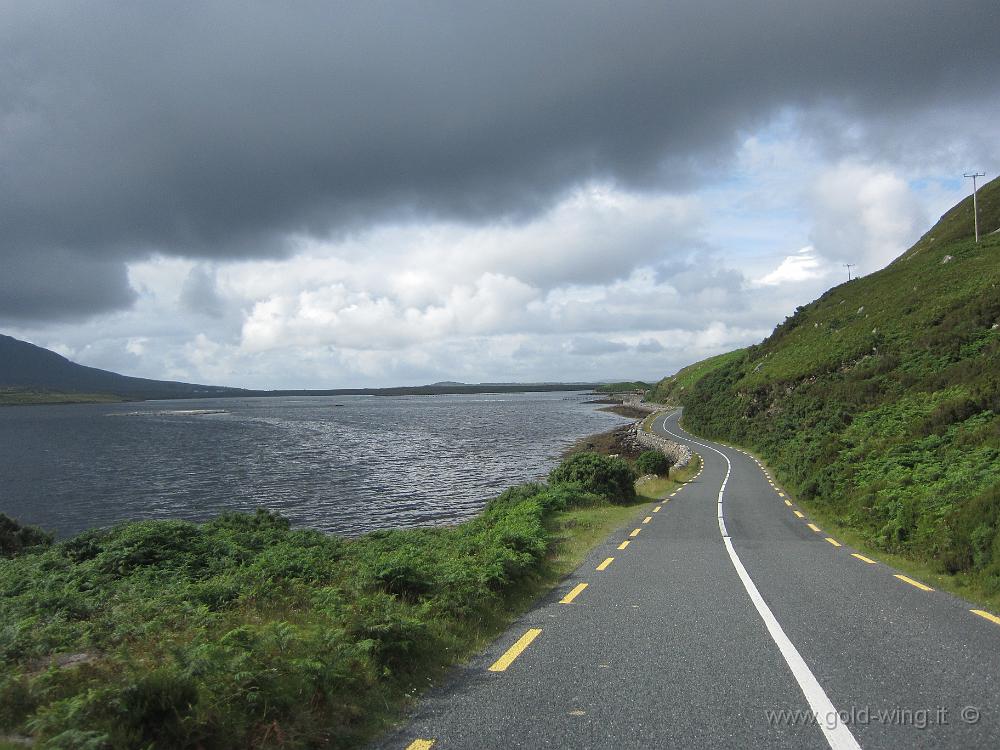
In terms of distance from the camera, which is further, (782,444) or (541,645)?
(782,444)

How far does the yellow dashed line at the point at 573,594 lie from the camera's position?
9076 millimetres

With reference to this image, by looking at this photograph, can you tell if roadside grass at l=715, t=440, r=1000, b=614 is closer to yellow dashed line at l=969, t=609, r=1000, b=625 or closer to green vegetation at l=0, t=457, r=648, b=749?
yellow dashed line at l=969, t=609, r=1000, b=625

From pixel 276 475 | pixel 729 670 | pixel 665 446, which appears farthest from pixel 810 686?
pixel 665 446

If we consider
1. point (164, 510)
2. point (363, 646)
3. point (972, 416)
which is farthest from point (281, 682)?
point (164, 510)

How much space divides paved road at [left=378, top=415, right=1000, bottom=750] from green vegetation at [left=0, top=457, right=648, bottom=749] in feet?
1.84

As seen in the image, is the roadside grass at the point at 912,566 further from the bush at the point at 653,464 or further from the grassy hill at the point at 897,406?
the bush at the point at 653,464

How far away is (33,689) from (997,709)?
7.53 metres

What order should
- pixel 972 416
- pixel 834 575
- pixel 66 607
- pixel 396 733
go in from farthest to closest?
1. pixel 972 416
2. pixel 834 575
3. pixel 66 607
4. pixel 396 733

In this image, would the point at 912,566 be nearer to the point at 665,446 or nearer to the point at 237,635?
the point at 237,635

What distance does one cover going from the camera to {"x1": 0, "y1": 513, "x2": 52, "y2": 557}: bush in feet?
60.5

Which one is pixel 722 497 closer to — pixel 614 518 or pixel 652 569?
pixel 614 518

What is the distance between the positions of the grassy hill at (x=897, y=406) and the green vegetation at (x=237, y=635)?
769cm

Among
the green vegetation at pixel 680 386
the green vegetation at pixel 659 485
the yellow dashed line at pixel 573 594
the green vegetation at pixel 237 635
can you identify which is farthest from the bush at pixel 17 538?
the green vegetation at pixel 680 386

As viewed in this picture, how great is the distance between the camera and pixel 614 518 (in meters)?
19.9
